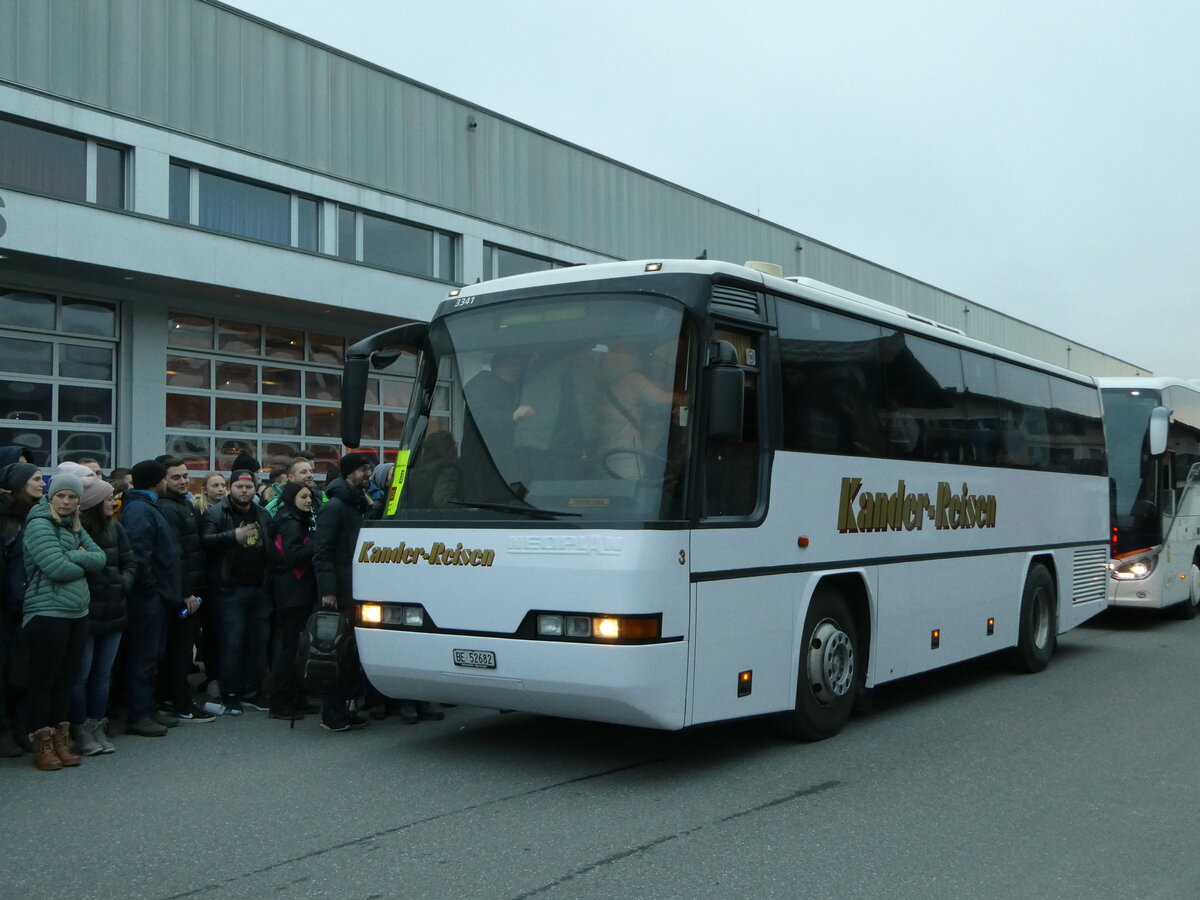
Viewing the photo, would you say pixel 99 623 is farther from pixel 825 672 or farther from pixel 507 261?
pixel 507 261

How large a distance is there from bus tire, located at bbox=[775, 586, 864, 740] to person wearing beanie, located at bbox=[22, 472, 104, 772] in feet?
14.4

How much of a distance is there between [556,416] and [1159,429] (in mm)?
10981

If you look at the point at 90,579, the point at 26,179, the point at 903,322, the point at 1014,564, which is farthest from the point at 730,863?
the point at 26,179

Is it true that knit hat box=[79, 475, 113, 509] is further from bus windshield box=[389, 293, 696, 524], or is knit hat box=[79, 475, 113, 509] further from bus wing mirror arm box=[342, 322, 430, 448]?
bus windshield box=[389, 293, 696, 524]

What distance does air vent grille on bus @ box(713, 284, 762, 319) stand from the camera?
710 centimetres

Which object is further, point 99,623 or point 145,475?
point 145,475

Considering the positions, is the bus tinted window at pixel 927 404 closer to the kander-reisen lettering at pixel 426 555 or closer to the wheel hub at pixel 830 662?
the wheel hub at pixel 830 662

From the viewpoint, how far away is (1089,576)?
13.2 meters

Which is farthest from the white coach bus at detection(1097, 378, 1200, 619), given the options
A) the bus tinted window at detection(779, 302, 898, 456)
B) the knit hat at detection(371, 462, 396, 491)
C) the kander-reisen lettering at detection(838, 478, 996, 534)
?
the knit hat at detection(371, 462, 396, 491)

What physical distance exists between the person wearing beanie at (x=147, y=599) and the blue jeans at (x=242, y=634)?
617 mm

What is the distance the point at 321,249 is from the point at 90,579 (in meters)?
13.5

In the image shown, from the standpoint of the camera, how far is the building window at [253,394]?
62.1ft

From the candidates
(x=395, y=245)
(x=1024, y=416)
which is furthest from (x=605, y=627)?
(x=395, y=245)

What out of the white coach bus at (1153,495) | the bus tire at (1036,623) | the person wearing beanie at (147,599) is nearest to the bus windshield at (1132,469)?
the white coach bus at (1153,495)
